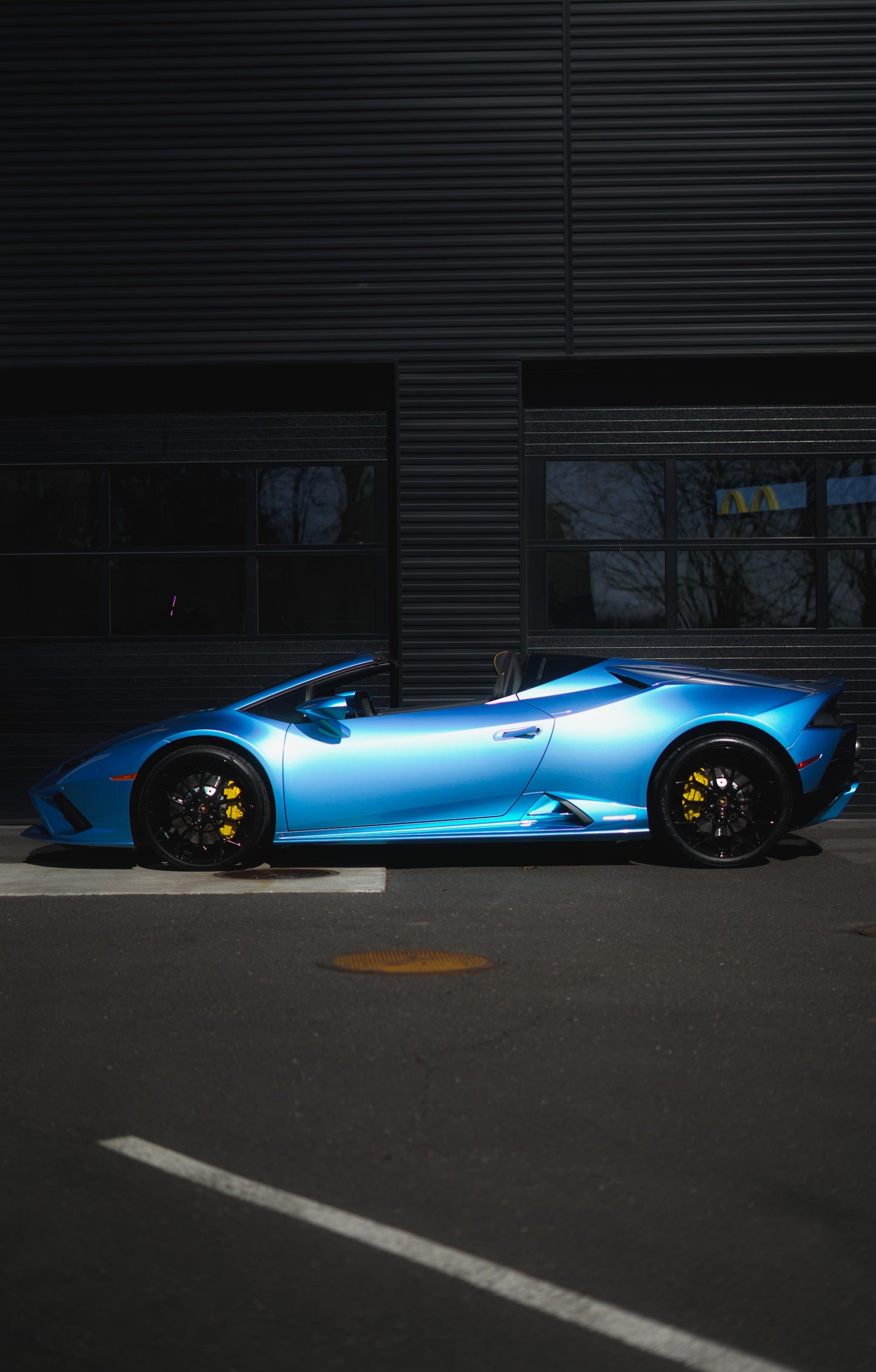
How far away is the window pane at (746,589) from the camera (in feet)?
43.5

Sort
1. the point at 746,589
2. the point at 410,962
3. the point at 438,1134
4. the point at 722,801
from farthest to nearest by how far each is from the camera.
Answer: the point at 746,589 → the point at 722,801 → the point at 410,962 → the point at 438,1134

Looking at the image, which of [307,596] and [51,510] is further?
[51,510]

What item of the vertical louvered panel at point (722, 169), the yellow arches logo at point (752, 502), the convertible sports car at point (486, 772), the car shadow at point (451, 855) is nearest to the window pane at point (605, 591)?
the yellow arches logo at point (752, 502)

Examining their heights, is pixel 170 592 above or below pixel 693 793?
above

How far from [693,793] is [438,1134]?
5.33 meters

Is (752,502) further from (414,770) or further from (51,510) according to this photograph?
(51,510)

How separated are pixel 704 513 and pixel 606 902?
6030 millimetres

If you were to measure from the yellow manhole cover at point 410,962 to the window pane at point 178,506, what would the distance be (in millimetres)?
7422

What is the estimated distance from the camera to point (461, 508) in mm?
13086

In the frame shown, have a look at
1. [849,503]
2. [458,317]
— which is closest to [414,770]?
[458,317]

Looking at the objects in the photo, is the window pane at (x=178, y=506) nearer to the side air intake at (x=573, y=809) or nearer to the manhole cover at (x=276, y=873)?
the manhole cover at (x=276, y=873)

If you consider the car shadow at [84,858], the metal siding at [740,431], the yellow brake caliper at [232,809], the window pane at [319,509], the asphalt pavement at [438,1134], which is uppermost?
the metal siding at [740,431]

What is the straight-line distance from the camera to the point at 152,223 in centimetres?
1319

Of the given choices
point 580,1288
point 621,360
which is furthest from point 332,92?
point 580,1288
